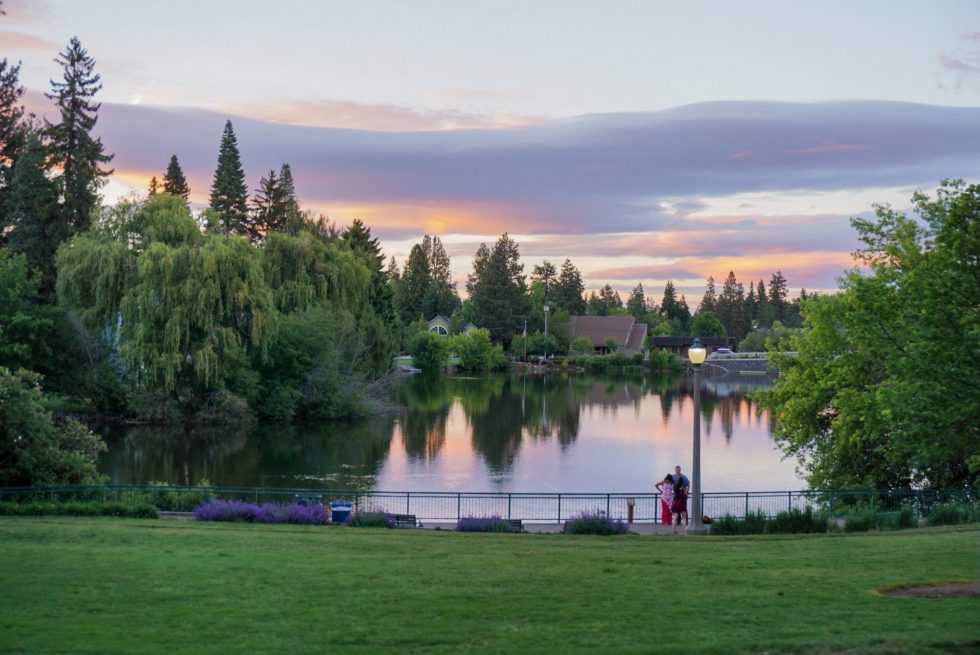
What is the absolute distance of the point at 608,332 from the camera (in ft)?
550

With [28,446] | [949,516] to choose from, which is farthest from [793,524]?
[28,446]

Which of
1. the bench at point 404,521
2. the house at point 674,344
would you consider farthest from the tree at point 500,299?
the bench at point 404,521

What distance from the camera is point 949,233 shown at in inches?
658

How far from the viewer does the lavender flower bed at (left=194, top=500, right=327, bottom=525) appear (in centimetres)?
2458

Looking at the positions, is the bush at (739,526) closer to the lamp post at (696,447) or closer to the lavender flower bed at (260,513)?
the lamp post at (696,447)

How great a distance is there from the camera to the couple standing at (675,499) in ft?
82.1

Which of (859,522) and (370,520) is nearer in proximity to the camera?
(859,522)

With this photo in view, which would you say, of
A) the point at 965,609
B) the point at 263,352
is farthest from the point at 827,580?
the point at 263,352

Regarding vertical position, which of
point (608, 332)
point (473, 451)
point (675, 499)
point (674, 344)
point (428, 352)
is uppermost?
point (608, 332)

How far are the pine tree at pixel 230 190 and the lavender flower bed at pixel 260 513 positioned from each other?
83940mm

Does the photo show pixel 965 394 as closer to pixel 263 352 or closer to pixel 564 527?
pixel 564 527

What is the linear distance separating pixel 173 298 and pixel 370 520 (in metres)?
35.6

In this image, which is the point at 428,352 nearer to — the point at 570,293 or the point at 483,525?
the point at 570,293

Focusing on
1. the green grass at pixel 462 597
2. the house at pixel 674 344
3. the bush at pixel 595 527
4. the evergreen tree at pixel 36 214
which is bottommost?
the bush at pixel 595 527
